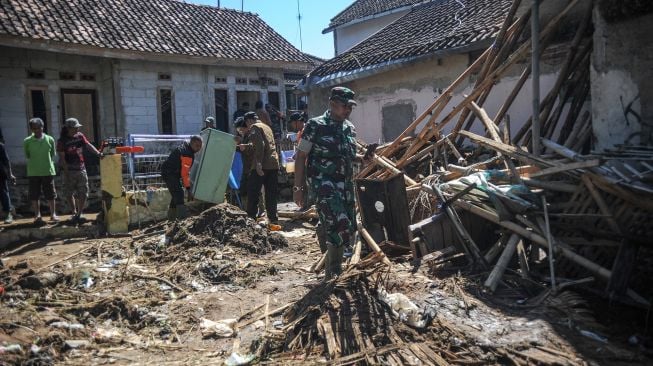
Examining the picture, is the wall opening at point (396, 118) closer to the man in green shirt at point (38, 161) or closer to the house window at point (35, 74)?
the man in green shirt at point (38, 161)

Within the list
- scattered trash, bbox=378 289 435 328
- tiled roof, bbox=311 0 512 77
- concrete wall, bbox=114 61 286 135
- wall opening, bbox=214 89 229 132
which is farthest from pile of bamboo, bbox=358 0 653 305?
wall opening, bbox=214 89 229 132

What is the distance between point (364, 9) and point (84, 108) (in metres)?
16.1

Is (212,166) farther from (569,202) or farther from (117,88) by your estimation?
(117,88)

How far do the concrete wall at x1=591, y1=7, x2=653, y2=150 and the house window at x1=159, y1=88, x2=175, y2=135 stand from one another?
1222cm

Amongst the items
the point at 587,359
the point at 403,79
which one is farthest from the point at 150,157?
the point at 587,359

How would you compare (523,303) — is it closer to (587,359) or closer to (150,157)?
(587,359)

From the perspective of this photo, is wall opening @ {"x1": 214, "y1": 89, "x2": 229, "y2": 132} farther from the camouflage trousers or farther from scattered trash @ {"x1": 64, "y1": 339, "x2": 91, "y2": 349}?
scattered trash @ {"x1": 64, "y1": 339, "x2": 91, "y2": 349}

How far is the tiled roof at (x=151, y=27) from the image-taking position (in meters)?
12.0

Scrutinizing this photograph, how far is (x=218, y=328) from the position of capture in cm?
398

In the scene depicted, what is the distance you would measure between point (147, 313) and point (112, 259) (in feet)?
7.30

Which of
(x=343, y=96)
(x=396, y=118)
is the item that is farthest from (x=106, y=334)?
(x=396, y=118)

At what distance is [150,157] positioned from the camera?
11477 millimetres

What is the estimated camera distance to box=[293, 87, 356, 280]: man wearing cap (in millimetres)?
4465

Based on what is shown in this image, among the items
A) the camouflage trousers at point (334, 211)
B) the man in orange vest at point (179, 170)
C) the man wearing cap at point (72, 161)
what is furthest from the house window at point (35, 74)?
the camouflage trousers at point (334, 211)
